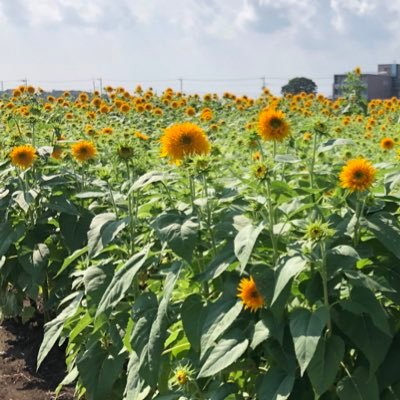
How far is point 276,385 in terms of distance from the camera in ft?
6.31

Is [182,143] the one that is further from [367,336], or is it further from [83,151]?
[83,151]

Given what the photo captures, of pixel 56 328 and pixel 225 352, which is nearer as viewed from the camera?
pixel 225 352

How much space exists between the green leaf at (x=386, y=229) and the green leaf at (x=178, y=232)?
1.80 feet

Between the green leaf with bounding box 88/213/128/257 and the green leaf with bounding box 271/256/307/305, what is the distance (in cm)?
77

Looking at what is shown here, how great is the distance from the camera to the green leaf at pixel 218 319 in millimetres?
1985

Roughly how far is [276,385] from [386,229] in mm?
587

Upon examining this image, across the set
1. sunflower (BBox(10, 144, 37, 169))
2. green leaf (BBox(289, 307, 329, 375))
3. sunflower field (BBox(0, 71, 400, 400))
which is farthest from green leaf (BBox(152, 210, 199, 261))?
sunflower (BBox(10, 144, 37, 169))

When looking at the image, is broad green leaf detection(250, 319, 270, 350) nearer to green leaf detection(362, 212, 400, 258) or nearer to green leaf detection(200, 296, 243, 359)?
green leaf detection(200, 296, 243, 359)

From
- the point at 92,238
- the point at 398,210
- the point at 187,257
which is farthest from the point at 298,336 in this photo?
the point at 92,238

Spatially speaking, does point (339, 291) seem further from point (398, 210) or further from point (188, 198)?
point (188, 198)

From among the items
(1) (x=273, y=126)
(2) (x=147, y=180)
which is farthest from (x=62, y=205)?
(1) (x=273, y=126)

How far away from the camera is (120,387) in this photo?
9.50ft

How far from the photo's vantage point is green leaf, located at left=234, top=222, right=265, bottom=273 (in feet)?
6.08

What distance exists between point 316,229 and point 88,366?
144 centimetres
